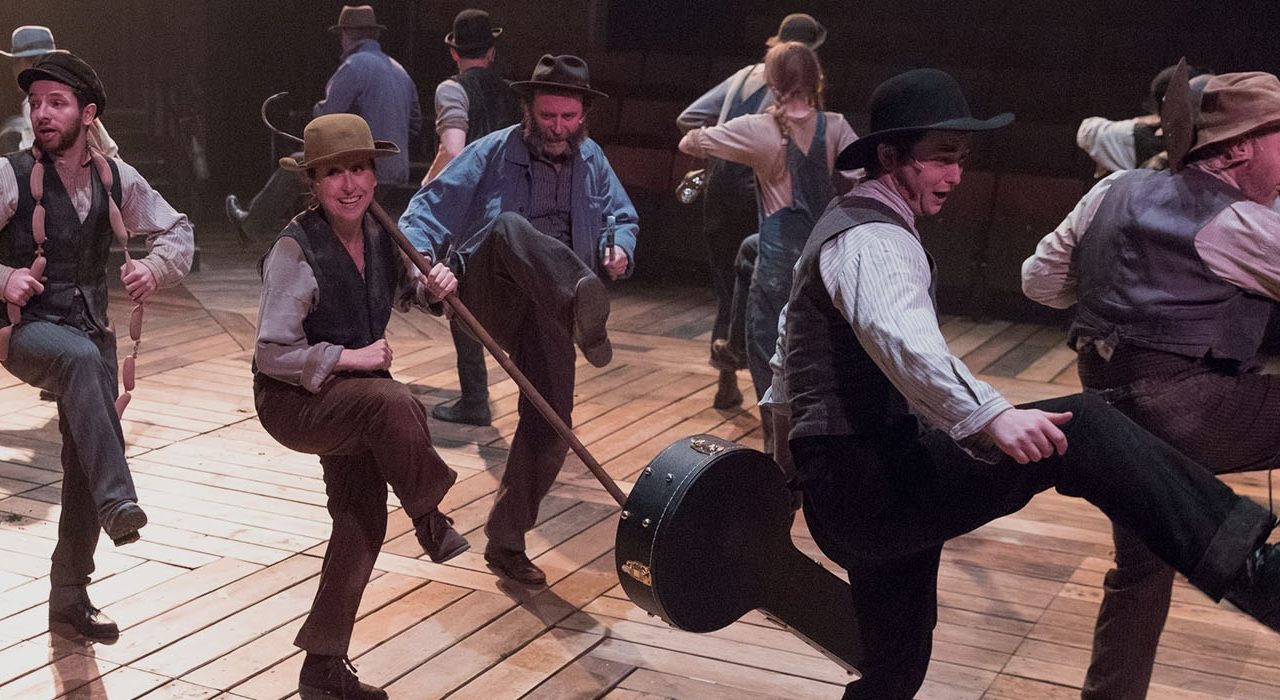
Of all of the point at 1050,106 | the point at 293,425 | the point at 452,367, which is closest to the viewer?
the point at 293,425

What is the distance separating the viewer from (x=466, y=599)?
13.2ft

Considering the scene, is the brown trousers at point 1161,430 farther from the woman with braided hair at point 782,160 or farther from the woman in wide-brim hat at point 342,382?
the woman with braided hair at point 782,160

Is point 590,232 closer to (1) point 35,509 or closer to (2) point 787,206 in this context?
(2) point 787,206

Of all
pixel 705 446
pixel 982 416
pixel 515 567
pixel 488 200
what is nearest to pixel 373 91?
pixel 488 200

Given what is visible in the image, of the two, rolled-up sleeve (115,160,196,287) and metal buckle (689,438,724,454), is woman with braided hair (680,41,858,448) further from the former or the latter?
metal buckle (689,438,724,454)

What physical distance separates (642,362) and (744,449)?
4.30 meters

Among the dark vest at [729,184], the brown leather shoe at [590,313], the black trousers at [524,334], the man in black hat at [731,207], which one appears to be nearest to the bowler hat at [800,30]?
the man in black hat at [731,207]

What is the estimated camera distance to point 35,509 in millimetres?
4605

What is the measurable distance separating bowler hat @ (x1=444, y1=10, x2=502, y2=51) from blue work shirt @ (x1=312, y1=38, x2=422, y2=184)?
564 mm

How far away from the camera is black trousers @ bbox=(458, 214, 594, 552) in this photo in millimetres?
3930

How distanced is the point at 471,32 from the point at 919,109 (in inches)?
143

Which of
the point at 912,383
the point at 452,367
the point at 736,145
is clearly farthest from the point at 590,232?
the point at 452,367

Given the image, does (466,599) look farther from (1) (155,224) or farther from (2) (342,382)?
(1) (155,224)

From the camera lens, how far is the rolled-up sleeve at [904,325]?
2.40m
